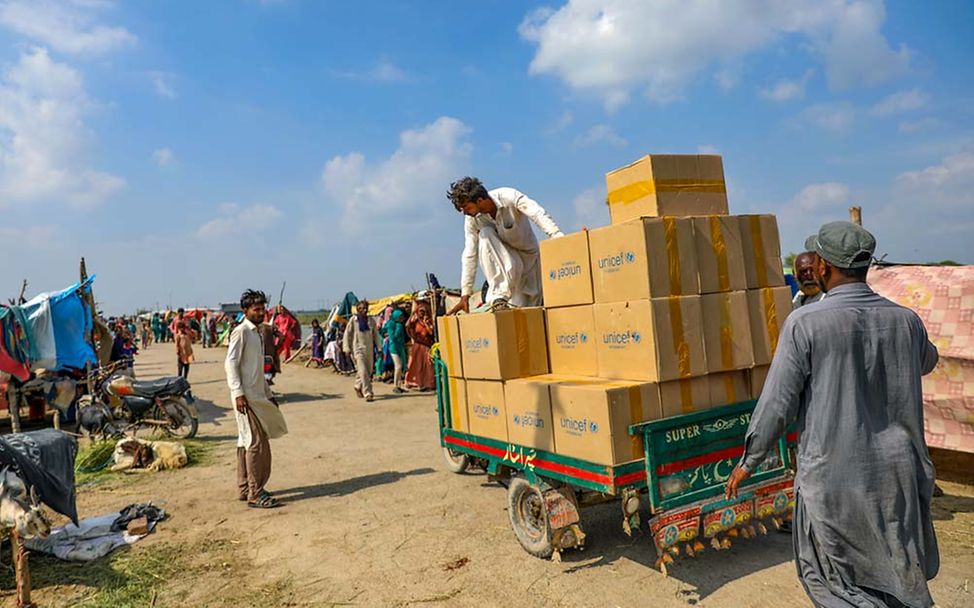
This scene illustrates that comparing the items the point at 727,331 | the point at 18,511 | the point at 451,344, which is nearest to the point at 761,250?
the point at 727,331

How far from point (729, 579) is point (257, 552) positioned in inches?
133

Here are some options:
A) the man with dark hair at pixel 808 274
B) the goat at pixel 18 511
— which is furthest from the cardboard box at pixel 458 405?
the goat at pixel 18 511

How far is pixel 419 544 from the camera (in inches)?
186

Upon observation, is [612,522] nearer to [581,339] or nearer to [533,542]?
[533,542]

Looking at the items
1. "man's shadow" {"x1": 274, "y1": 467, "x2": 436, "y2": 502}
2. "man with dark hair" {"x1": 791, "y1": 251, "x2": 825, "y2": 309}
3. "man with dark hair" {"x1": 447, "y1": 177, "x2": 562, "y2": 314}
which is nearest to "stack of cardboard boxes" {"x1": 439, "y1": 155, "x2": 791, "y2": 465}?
"man with dark hair" {"x1": 791, "y1": 251, "x2": 825, "y2": 309}

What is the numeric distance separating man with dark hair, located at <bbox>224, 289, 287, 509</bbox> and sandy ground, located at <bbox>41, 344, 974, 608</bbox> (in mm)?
233

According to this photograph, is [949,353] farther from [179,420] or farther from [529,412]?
[179,420]

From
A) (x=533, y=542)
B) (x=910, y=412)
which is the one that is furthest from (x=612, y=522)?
(x=910, y=412)

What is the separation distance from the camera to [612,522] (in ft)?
16.2

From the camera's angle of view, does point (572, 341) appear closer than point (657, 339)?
No

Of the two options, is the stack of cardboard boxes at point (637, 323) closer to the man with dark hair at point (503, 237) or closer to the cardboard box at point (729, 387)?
the cardboard box at point (729, 387)

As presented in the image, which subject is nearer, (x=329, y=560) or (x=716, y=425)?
(x=716, y=425)

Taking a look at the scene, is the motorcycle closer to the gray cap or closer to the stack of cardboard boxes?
the stack of cardboard boxes

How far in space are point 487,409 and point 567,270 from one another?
1210 mm
